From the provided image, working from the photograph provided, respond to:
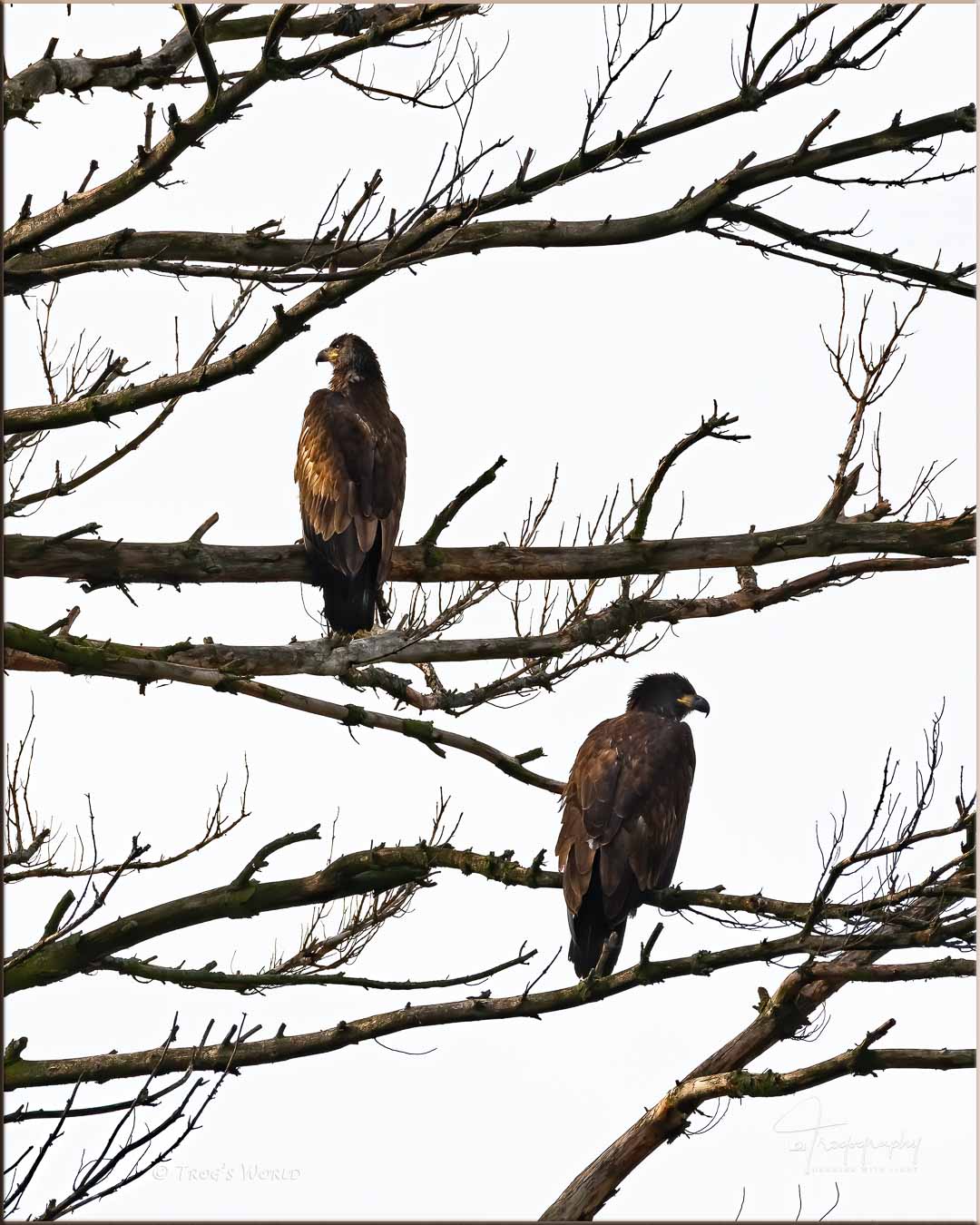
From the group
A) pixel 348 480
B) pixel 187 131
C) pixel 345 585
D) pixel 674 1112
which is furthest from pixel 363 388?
pixel 674 1112

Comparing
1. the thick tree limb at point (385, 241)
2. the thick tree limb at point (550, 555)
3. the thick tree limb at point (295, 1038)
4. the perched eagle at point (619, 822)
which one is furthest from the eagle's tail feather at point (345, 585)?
the thick tree limb at point (385, 241)

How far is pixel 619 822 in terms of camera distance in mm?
8305

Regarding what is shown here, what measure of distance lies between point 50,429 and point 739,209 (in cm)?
319

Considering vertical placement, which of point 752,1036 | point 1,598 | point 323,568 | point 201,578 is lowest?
point 752,1036

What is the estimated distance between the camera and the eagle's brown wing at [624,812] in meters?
8.14

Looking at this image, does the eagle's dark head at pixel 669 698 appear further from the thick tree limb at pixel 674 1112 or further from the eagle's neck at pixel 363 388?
the thick tree limb at pixel 674 1112

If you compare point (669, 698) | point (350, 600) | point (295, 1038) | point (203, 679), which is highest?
point (669, 698)

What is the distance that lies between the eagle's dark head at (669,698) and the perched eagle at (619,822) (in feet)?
2.43

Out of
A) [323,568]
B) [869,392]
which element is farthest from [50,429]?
[869,392]

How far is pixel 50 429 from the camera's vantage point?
5.60 metres

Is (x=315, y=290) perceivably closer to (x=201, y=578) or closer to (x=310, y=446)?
(x=201, y=578)

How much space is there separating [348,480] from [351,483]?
55 millimetres

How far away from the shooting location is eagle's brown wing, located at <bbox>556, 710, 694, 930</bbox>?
814 cm

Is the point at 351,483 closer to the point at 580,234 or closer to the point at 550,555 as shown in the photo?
the point at 550,555
